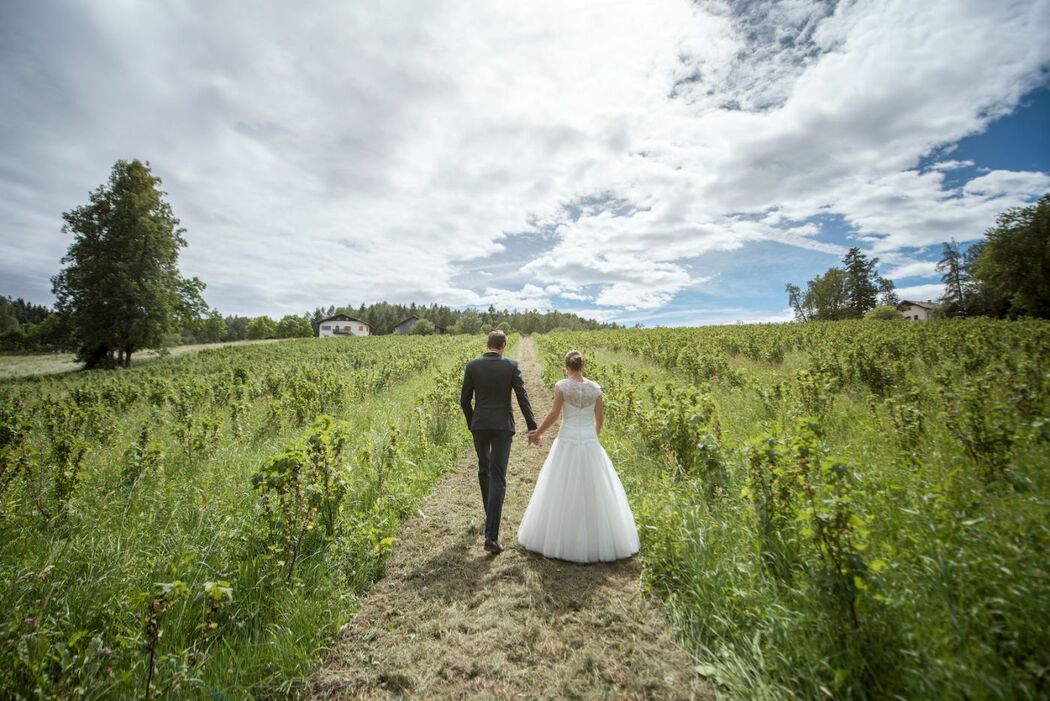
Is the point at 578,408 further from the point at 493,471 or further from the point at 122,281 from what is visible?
the point at 122,281

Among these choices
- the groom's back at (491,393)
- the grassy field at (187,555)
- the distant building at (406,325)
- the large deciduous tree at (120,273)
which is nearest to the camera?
the grassy field at (187,555)

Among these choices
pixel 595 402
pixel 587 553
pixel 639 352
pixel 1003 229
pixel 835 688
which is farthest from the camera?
pixel 1003 229

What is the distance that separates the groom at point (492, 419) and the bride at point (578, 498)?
0.43 metres

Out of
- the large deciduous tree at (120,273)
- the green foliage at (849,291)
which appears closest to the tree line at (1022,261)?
the green foliage at (849,291)

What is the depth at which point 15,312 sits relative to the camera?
325 ft

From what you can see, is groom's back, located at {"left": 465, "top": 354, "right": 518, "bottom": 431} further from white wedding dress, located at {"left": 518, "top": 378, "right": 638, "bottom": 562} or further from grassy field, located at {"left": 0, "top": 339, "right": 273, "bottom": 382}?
grassy field, located at {"left": 0, "top": 339, "right": 273, "bottom": 382}

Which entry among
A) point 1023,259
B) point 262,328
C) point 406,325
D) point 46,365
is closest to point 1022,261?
point 1023,259

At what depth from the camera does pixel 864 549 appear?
2713mm

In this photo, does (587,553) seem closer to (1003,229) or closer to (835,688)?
(835,688)

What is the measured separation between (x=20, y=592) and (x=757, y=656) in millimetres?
5838

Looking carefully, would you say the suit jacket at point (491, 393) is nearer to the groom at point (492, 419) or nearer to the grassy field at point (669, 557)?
the groom at point (492, 419)

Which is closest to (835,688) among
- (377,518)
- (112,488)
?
(377,518)

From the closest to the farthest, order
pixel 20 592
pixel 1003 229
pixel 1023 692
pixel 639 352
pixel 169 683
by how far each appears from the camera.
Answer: pixel 1023 692, pixel 169 683, pixel 20 592, pixel 639 352, pixel 1003 229

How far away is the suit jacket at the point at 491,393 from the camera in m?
4.93
